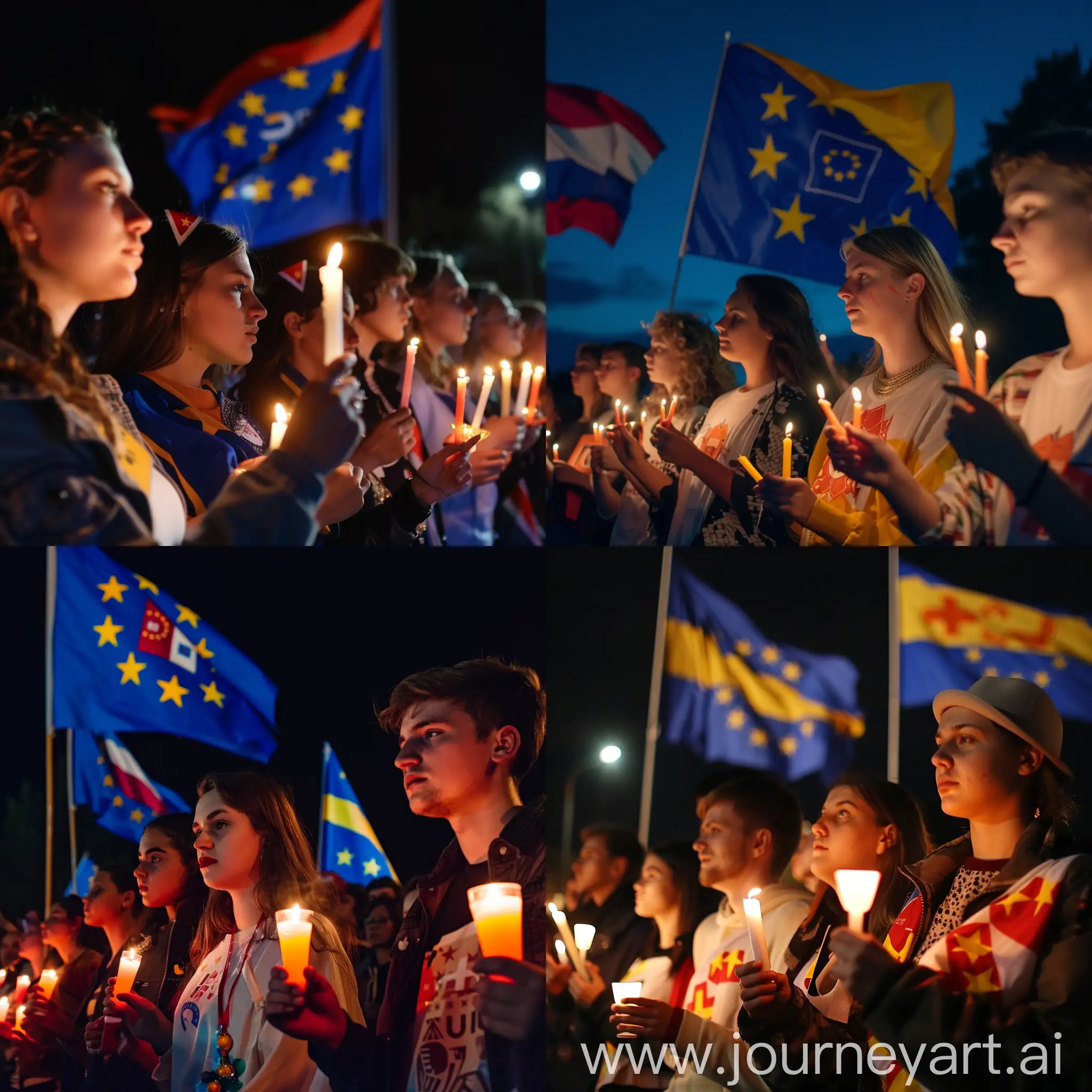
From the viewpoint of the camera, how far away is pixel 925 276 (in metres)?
4.05

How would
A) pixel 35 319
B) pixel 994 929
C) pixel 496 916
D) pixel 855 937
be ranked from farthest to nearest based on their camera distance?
pixel 35 319 < pixel 496 916 < pixel 994 929 < pixel 855 937

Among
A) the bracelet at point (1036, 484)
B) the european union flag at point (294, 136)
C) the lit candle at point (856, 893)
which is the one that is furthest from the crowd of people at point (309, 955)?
the bracelet at point (1036, 484)

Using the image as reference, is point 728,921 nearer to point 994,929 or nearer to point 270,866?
point 994,929

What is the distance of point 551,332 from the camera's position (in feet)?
13.5

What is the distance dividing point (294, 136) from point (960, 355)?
200 centimetres

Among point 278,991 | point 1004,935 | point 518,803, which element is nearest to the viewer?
point 1004,935

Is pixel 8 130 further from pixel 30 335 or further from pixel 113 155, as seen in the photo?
pixel 30 335

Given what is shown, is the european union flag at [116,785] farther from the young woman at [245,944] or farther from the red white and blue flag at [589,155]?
the red white and blue flag at [589,155]

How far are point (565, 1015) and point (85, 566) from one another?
185cm

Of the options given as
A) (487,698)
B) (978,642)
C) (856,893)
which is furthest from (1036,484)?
(487,698)

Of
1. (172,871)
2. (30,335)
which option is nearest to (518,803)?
(172,871)

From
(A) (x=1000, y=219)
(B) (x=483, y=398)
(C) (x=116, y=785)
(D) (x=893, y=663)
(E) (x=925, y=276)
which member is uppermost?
(A) (x=1000, y=219)

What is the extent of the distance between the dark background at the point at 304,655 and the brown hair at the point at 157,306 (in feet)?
1.78

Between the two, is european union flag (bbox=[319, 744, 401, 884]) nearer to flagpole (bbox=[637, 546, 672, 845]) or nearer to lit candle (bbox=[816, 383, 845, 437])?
flagpole (bbox=[637, 546, 672, 845])
